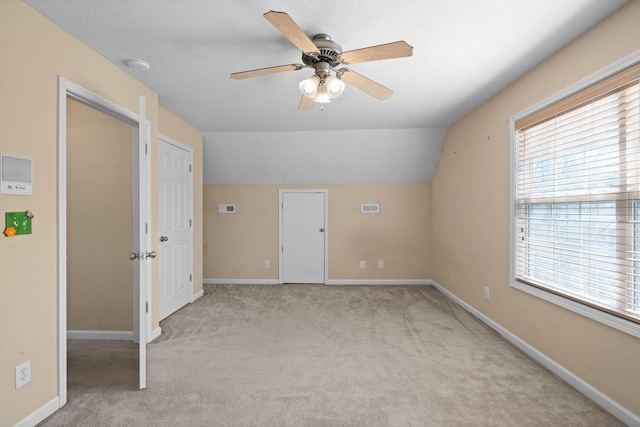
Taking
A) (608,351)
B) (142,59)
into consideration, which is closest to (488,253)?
(608,351)

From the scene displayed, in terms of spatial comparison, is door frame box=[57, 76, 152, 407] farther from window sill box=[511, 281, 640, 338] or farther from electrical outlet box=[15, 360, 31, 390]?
window sill box=[511, 281, 640, 338]

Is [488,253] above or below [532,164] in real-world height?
below

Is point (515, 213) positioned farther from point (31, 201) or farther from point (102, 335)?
point (102, 335)

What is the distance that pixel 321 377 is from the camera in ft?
7.65

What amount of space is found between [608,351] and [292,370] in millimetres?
2067

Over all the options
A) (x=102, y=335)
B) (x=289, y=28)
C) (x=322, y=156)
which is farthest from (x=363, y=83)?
(x=102, y=335)

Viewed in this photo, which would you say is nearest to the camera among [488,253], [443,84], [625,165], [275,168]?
[625,165]

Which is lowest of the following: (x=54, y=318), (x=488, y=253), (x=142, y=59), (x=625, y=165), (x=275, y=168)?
(x=54, y=318)

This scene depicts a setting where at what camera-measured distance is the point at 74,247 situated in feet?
9.97

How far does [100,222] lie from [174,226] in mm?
837

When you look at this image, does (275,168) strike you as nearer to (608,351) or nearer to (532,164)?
(532,164)

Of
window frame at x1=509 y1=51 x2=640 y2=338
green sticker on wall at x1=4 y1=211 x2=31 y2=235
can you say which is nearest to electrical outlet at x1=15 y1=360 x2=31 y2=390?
green sticker on wall at x1=4 y1=211 x2=31 y2=235

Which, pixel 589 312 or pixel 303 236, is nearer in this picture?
pixel 589 312

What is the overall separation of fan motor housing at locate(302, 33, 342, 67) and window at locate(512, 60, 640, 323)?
5.51 feet
